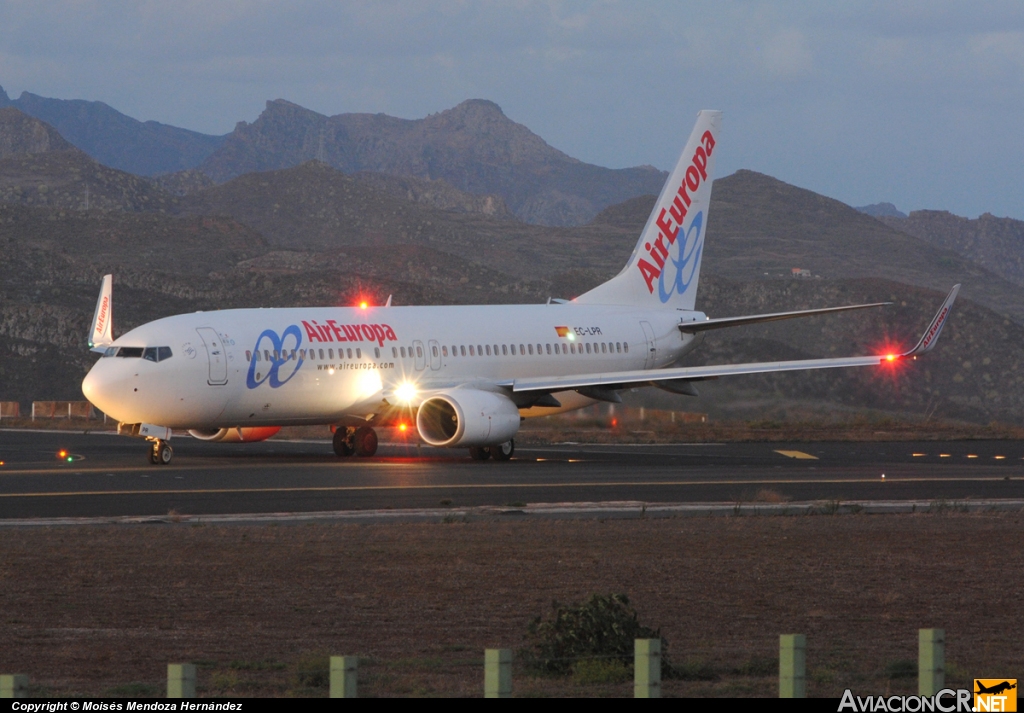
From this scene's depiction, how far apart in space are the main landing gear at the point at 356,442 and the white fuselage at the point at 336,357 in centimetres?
104

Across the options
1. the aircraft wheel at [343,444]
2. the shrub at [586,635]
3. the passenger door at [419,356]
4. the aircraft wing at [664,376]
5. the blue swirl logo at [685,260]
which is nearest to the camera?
the shrub at [586,635]

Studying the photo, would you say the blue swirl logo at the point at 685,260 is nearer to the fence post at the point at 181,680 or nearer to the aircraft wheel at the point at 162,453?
the aircraft wheel at the point at 162,453

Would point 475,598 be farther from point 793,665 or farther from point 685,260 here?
point 685,260

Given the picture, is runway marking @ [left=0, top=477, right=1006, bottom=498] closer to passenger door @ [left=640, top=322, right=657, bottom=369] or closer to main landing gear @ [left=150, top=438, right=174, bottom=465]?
main landing gear @ [left=150, top=438, right=174, bottom=465]

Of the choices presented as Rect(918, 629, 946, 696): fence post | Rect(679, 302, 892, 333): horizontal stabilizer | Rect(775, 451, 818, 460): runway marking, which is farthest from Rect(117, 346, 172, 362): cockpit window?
Rect(918, 629, 946, 696): fence post

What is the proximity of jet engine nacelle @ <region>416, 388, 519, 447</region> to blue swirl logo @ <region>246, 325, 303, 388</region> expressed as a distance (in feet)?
11.5

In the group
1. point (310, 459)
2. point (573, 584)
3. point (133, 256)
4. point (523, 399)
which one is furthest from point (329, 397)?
point (133, 256)

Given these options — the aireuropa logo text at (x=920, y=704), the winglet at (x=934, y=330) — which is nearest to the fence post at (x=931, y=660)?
the aireuropa logo text at (x=920, y=704)

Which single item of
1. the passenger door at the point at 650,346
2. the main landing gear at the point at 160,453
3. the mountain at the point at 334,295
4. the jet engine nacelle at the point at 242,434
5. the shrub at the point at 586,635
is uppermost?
the mountain at the point at 334,295

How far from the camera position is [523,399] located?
43.4 meters

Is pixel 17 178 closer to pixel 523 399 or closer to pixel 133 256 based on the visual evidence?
pixel 133 256

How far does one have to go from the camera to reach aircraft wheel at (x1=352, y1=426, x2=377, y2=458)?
42.2 metres

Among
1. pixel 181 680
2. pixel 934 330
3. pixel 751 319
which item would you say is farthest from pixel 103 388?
pixel 181 680

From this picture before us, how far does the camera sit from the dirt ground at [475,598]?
1302 centimetres
